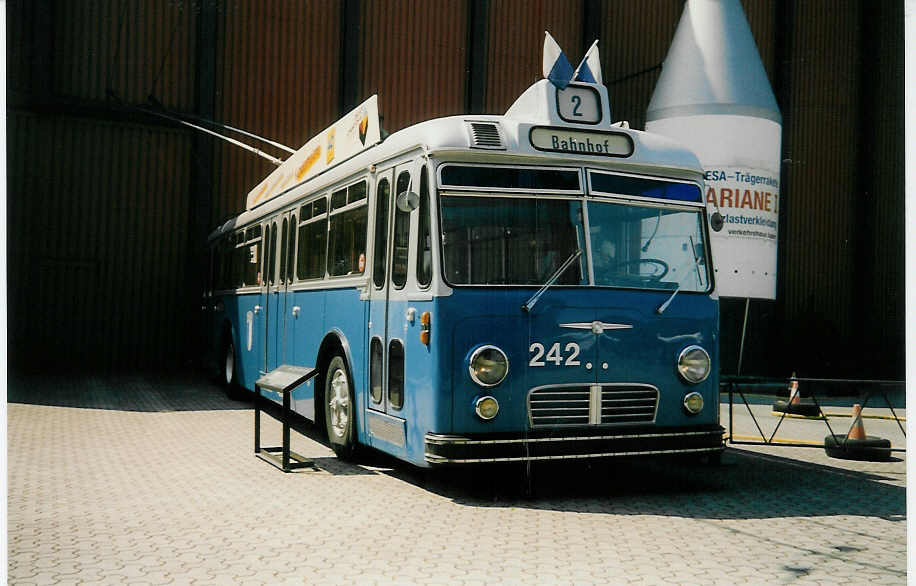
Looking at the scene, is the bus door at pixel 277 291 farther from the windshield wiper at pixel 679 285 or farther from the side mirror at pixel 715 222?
the side mirror at pixel 715 222

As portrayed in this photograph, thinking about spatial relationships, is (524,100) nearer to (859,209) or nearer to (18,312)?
(18,312)

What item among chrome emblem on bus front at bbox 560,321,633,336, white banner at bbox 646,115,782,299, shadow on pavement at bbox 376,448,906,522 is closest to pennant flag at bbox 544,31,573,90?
chrome emblem on bus front at bbox 560,321,633,336

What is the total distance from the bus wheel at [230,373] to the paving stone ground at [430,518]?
3.72 metres

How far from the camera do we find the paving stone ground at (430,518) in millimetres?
4969

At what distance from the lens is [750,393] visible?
18.0 metres

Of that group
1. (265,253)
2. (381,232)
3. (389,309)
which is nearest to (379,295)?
(389,309)

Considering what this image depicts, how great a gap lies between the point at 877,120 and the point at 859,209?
7.63ft

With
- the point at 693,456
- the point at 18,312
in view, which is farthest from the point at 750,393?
the point at 18,312

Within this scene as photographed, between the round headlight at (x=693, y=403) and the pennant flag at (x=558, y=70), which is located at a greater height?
the pennant flag at (x=558, y=70)

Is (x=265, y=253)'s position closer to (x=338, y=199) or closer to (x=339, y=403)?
(x=338, y=199)

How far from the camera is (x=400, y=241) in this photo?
23.9 ft

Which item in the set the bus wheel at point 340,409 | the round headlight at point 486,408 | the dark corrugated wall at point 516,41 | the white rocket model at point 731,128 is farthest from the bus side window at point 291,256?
the dark corrugated wall at point 516,41

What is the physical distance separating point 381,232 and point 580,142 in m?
1.87

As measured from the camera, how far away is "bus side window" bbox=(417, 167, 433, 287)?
6.82 metres
